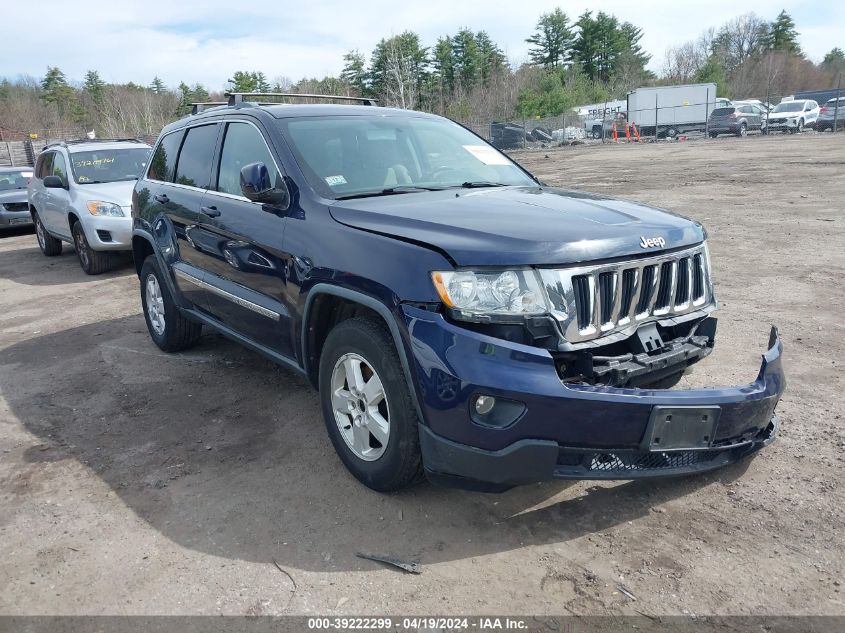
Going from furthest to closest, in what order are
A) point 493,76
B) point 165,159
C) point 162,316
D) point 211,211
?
point 493,76, point 162,316, point 165,159, point 211,211

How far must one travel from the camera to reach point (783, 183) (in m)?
14.6

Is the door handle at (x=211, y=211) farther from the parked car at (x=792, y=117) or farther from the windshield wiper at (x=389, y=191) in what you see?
the parked car at (x=792, y=117)

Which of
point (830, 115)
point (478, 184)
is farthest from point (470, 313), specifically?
point (830, 115)

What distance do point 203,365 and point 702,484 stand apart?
154 inches

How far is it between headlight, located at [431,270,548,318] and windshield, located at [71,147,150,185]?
892 cm

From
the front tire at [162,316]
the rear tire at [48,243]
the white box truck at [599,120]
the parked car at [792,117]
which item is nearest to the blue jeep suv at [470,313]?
the front tire at [162,316]

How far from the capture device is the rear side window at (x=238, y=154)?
4.18 m

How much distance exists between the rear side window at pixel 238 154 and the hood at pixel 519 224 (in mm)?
924

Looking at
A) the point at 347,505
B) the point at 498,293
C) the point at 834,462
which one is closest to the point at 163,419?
the point at 347,505

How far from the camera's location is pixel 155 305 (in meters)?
6.00

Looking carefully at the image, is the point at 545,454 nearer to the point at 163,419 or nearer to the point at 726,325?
the point at 163,419

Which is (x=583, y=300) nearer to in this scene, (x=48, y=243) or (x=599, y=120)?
(x=48, y=243)

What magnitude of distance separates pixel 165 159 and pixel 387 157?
2447mm

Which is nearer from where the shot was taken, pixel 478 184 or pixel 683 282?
pixel 683 282
